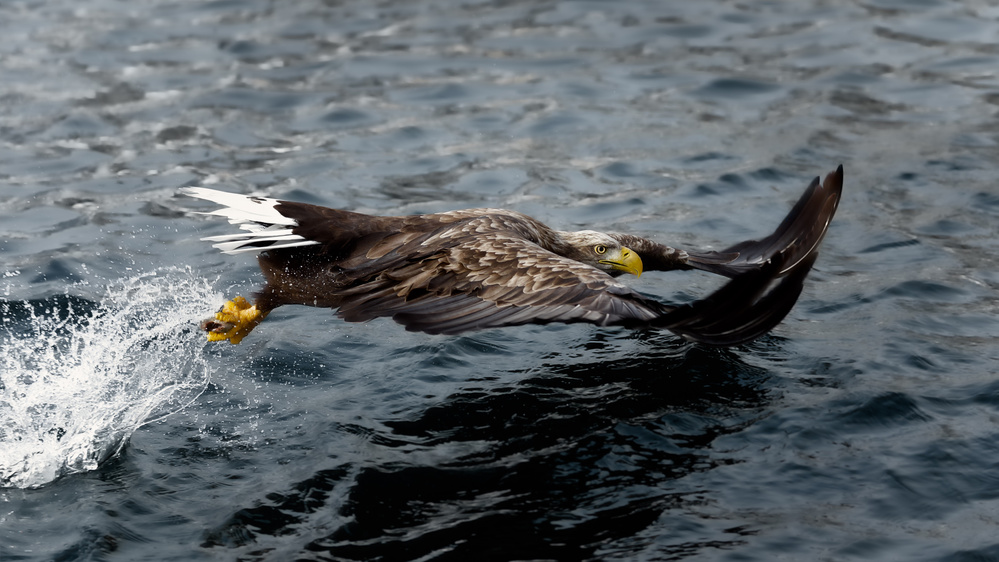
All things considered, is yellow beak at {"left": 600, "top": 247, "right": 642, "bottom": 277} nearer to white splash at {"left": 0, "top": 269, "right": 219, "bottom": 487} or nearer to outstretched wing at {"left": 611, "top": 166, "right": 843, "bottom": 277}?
outstretched wing at {"left": 611, "top": 166, "right": 843, "bottom": 277}

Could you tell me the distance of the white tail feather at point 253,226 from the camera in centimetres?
564

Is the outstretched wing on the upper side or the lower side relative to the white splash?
upper

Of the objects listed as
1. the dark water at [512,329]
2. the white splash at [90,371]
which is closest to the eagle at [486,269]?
the white splash at [90,371]

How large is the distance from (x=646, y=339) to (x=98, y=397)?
2.96 meters

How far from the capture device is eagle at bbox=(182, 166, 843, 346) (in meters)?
4.97

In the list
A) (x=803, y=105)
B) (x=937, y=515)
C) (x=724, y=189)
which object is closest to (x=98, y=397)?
(x=937, y=515)

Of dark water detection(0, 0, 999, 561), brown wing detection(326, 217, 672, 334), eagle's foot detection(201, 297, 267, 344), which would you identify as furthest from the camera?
eagle's foot detection(201, 297, 267, 344)

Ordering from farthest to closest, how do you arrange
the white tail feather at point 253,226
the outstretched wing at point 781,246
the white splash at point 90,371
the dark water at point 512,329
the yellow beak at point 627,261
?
the yellow beak at point 627,261
the white tail feather at point 253,226
the outstretched wing at point 781,246
the white splash at point 90,371
the dark water at point 512,329

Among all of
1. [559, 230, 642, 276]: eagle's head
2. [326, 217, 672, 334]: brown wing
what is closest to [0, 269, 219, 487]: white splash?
[326, 217, 672, 334]: brown wing

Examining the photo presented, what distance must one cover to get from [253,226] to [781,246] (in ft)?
9.10

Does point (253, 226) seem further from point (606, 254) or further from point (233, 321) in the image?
point (606, 254)

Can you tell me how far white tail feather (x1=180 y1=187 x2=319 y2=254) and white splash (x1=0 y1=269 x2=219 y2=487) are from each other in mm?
760

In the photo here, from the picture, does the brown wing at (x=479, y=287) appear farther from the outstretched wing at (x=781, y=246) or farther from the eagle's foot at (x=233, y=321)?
the outstretched wing at (x=781, y=246)

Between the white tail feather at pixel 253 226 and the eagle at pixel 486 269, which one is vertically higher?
the white tail feather at pixel 253 226
